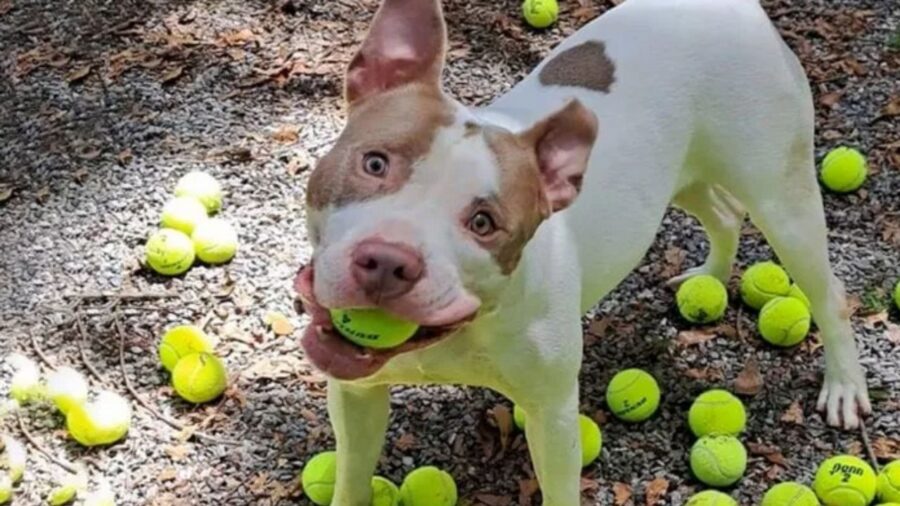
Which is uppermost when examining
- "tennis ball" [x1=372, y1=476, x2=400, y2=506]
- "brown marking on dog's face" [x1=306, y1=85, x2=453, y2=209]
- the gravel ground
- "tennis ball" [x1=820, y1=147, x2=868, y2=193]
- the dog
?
"brown marking on dog's face" [x1=306, y1=85, x2=453, y2=209]

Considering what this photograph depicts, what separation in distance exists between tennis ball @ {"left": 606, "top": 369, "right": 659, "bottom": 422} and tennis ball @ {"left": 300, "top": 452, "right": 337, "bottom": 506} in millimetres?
891

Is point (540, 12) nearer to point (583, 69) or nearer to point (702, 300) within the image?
point (702, 300)

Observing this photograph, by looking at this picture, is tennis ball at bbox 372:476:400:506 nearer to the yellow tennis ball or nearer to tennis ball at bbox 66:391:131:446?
tennis ball at bbox 66:391:131:446

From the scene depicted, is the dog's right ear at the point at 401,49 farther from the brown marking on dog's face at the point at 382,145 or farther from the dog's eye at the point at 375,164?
the dog's eye at the point at 375,164

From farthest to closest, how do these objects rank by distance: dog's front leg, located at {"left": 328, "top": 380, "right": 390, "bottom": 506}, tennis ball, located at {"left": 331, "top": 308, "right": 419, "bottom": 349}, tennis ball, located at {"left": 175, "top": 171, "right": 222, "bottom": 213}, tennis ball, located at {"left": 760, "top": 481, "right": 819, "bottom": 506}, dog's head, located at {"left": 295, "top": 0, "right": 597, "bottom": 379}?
1. tennis ball, located at {"left": 175, "top": 171, "right": 222, "bottom": 213}
2. tennis ball, located at {"left": 760, "top": 481, "right": 819, "bottom": 506}
3. dog's front leg, located at {"left": 328, "top": 380, "right": 390, "bottom": 506}
4. tennis ball, located at {"left": 331, "top": 308, "right": 419, "bottom": 349}
5. dog's head, located at {"left": 295, "top": 0, "right": 597, "bottom": 379}

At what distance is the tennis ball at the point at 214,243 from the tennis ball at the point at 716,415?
171cm

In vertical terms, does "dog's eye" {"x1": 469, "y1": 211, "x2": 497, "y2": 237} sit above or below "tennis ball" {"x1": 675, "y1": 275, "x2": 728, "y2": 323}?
above

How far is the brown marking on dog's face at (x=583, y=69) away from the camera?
137 inches

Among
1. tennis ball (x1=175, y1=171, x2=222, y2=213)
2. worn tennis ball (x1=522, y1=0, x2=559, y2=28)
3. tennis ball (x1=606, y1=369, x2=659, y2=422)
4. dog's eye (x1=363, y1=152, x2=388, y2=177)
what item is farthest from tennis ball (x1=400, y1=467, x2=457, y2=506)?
worn tennis ball (x1=522, y1=0, x2=559, y2=28)

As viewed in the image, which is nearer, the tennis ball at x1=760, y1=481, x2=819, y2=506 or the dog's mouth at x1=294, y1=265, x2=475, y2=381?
the dog's mouth at x1=294, y1=265, x2=475, y2=381

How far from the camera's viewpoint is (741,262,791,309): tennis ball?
4.43 m

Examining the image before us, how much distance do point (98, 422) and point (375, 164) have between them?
179 centimetres

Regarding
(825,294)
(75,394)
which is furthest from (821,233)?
(75,394)

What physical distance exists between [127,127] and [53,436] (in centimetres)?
172
